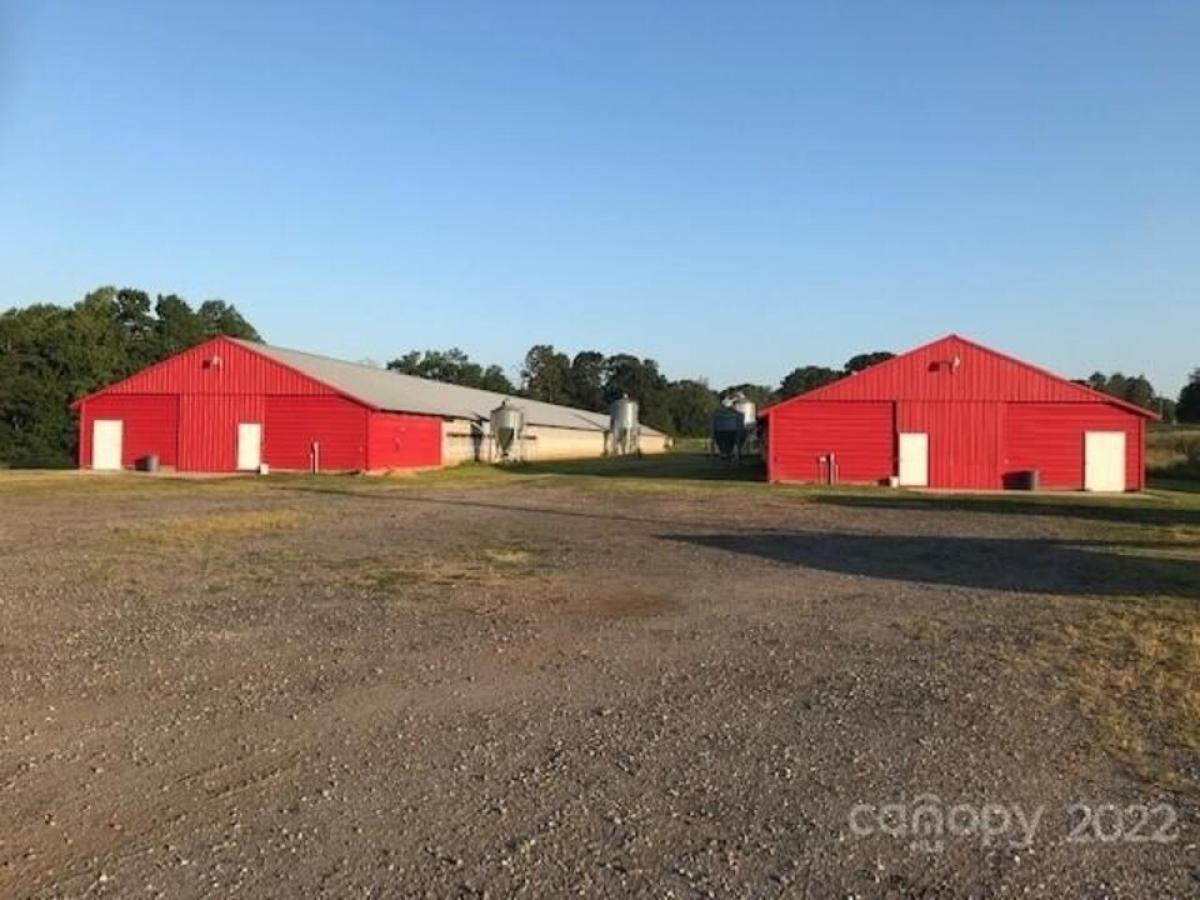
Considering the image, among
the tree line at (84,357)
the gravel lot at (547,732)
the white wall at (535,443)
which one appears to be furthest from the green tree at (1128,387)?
the gravel lot at (547,732)

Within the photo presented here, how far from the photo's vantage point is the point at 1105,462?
125ft

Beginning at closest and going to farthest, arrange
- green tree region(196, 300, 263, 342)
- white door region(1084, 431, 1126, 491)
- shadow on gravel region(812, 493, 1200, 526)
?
shadow on gravel region(812, 493, 1200, 526)
white door region(1084, 431, 1126, 491)
green tree region(196, 300, 263, 342)

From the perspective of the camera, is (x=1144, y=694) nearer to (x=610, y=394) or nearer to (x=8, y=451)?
(x=8, y=451)

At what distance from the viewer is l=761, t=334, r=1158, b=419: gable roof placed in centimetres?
3822

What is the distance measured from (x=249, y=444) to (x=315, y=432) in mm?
2838

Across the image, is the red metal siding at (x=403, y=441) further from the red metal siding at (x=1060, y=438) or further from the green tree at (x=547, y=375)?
the green tree at (x=547, y=375)

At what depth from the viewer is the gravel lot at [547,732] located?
463 centimetres

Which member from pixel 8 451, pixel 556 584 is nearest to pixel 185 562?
pixel 556 584

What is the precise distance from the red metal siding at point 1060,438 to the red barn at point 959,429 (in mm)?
36

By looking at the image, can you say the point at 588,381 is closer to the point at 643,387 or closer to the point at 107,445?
the point at 643,387

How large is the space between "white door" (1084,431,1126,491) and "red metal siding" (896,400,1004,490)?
3.06 m

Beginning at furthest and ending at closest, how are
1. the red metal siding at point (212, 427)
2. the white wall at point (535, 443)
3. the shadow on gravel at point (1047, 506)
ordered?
the white wall at point (535, 443), the red metal siding at point (212, 427), the shadow on gravel at point (1047, 506)

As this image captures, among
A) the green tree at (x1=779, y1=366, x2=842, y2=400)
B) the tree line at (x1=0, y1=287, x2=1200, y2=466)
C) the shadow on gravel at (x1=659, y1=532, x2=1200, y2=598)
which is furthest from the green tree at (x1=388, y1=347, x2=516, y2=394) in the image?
the shadow on gravel at (x1=659, y1=532, x2=1200, y2=598)

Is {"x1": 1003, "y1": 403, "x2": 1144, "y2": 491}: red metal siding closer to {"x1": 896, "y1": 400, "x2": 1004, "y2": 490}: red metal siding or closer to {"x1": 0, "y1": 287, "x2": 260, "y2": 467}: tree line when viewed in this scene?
{"x1": 896, "y1": 400, "x2": 1004, "y2": 490}: red metal siding
